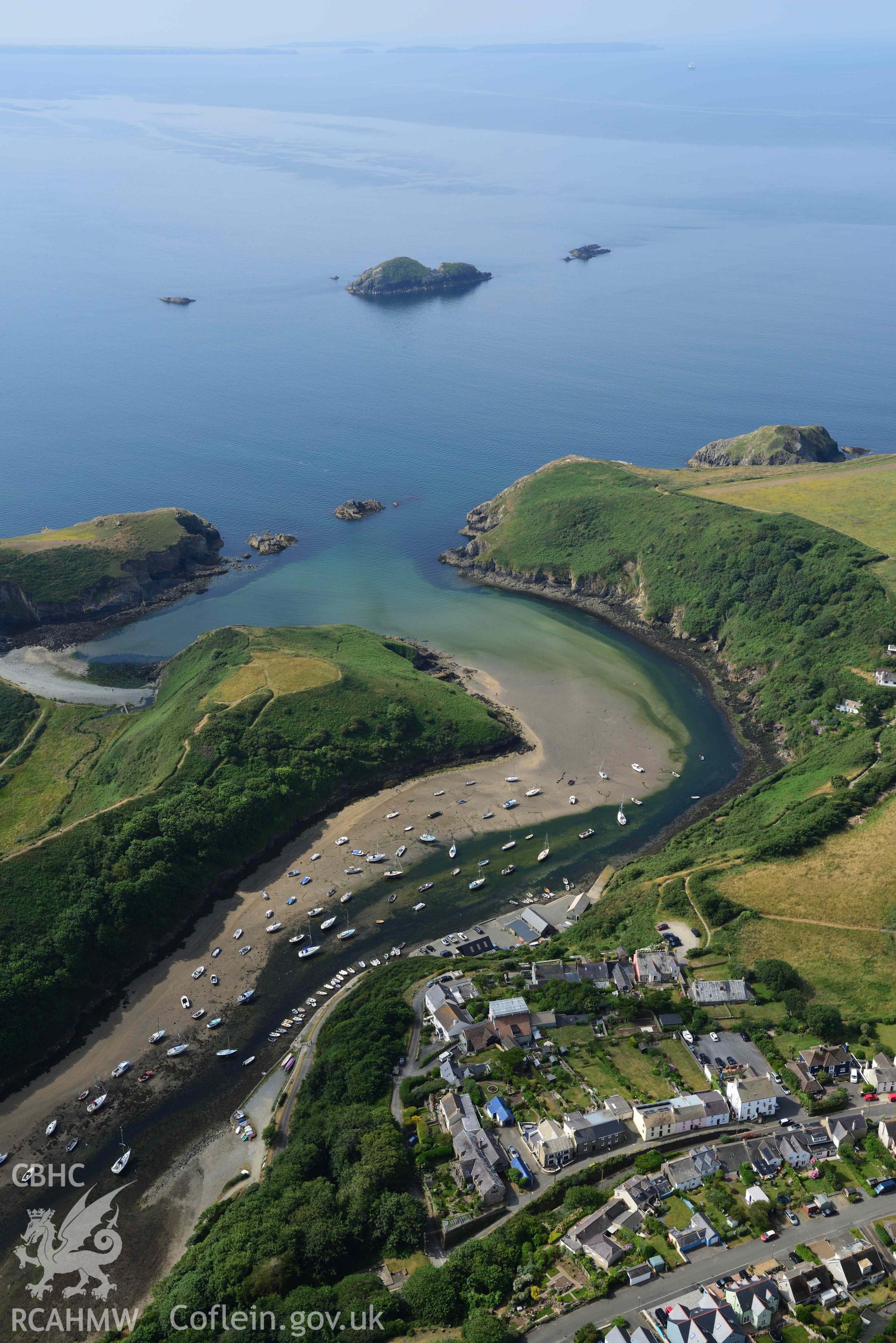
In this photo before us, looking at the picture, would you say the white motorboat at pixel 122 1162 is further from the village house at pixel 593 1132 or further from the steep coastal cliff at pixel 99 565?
the steep coastal cliff at pixel 99 565

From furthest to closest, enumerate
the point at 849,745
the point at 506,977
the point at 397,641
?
the point at 397,641, the point at 849,745, the point at 506,977

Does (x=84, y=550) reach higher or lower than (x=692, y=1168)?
higher

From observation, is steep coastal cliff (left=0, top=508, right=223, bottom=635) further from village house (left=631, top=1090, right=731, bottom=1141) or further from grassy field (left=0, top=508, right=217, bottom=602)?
village house (left=631, top=1090, right=731, bottom=1141)

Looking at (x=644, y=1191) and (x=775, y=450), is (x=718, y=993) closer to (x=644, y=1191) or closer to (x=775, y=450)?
(x=644, y=1191)

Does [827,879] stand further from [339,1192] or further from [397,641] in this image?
[397,641]

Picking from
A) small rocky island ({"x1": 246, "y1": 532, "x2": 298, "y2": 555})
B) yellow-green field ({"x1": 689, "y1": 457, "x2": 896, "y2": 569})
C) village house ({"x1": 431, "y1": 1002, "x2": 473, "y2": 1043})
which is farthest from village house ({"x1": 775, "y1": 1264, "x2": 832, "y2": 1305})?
small rocky island ({"x1": 246, "y1": 532, "x2": 298, "y2": 555})

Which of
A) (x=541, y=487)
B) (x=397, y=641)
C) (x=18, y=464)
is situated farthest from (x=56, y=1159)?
(x=18, y=464)

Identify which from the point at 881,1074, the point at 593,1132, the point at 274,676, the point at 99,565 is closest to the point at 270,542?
the point at 99,565
